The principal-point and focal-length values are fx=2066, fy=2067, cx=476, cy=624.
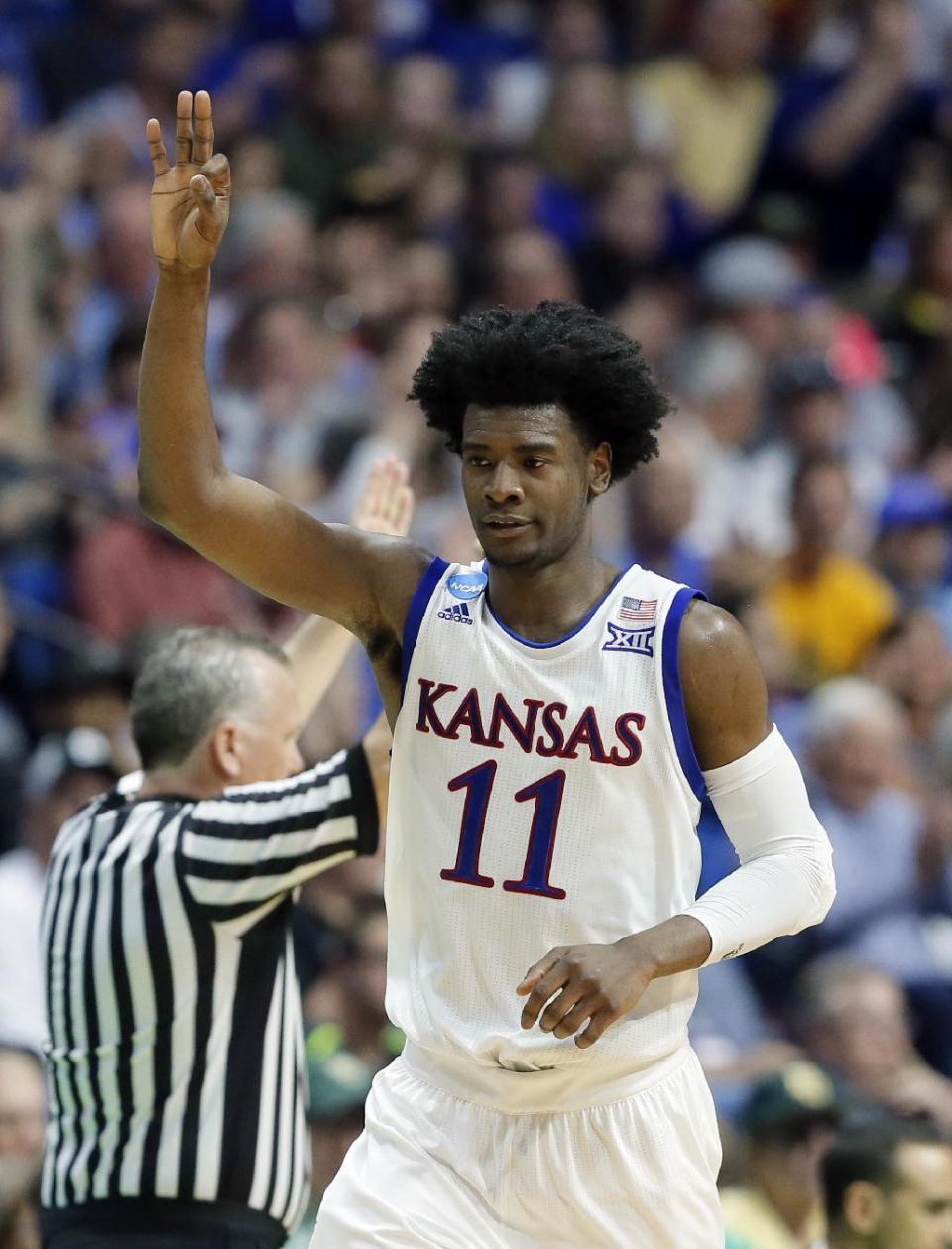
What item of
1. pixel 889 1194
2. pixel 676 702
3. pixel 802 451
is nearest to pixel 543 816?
pixel 676 702

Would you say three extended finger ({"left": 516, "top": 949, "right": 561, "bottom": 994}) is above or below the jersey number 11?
below

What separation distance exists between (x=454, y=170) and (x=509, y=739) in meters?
7.35

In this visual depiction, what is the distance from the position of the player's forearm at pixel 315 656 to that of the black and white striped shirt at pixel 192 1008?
474mm

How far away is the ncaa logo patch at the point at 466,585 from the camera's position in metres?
3.76

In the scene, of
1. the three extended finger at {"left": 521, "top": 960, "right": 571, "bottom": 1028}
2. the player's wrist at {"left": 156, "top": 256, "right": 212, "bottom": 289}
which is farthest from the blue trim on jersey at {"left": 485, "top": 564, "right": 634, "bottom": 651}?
the player's wrist at {"left": 156, "top": 256, "right": 212, "bottom": 289}

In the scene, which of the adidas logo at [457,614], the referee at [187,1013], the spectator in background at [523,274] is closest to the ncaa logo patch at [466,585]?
the adidas logo at [457,614]

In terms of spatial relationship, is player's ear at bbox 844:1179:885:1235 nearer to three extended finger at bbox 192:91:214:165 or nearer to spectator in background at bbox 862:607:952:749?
three extended finger at bbox 192:91:214:165

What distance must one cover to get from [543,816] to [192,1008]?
111cm

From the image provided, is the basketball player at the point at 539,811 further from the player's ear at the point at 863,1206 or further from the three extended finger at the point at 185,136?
the player's ear at the point at 863,1206

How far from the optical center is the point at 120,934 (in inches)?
170

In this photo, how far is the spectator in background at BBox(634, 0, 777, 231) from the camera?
Answer: 11.1m

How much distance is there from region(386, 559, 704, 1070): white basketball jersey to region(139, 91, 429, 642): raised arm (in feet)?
1.07

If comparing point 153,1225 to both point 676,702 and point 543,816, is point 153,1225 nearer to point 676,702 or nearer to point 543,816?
point 543,816

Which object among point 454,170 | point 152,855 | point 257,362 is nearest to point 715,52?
point 454,170
